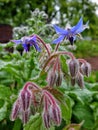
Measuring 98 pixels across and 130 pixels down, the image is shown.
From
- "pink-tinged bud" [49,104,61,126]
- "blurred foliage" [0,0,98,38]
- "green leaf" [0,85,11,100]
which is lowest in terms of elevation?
"pink-tinged bud" [49,104,61,126]

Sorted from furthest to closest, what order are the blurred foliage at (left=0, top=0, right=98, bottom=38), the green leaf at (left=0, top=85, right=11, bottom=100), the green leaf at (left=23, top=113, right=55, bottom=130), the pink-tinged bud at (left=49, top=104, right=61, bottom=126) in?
1. the blurred foliage at (left=0, top=0, right=98, bottom=38)
2. the green leaf at (left=0, top=85, right=11, bottom=100)
3. the green leaf at (left=23, top=113, right=55, bottom=130)
4. the pink-tinged bud at (left=49, top=104, right=61, bottom=126)

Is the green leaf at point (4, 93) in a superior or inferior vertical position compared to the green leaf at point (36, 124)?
superior

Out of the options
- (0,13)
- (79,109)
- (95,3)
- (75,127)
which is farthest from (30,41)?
(95,3)

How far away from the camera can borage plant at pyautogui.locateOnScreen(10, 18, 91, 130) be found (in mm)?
873

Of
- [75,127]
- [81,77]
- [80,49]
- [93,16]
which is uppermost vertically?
[93,16]

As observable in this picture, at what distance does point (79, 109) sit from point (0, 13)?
541cm

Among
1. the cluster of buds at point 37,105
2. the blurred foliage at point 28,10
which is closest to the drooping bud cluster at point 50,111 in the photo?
the cluster of buds at point 37,105

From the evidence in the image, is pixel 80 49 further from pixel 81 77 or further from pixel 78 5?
pixel 81 77

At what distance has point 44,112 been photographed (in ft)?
2.89

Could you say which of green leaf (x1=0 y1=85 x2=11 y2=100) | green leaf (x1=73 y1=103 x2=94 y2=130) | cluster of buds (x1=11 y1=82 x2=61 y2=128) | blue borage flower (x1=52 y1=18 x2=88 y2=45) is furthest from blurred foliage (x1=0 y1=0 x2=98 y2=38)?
cluster of buds (x1=11 y1=82 x2=61 y2=128)

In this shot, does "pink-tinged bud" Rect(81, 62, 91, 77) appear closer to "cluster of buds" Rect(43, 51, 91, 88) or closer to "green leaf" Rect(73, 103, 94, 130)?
"cluster of buds" Rect(43, 51, 91, 88)

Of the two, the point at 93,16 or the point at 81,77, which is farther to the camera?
the point at 93,16

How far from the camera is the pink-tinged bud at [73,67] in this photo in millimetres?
934

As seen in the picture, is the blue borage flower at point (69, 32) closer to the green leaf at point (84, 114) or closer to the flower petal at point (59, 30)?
the flower petal at point (59, 30)
